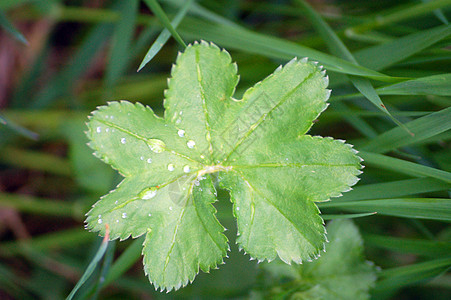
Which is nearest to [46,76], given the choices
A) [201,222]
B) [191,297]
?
[191,297]

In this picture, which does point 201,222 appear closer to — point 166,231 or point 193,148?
point 166,231

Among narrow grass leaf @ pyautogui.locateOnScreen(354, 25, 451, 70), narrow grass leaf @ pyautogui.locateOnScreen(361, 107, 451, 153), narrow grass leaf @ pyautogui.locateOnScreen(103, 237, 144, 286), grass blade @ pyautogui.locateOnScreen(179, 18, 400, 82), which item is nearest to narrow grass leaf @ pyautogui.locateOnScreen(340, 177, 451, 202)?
narrow grass leaf @ pyautogui.locateOnScreen(361, 107, 451, 153)

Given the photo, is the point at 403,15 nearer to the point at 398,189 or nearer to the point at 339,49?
the point at 339,49

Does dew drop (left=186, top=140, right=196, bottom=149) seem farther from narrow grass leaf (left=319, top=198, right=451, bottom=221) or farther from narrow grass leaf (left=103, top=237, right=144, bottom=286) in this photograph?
narrow grass leaf (left=319, top=198, right=451, bottom=221)

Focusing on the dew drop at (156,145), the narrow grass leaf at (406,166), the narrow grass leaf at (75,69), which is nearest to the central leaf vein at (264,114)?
the dew drop at (156,145)

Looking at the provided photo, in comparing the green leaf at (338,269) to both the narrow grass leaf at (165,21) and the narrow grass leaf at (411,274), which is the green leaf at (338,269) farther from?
the narrow grass leaf at (165,21)
